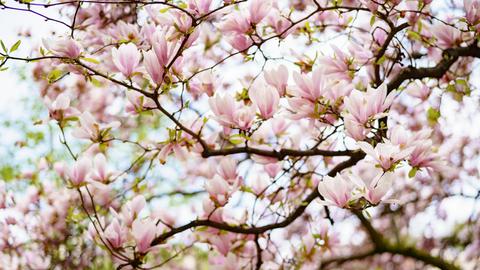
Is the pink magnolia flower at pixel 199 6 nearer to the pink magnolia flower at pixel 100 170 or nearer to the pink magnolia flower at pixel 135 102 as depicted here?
the pink magnolia flower at pixel 135 102

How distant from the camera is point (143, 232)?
5.89 ft

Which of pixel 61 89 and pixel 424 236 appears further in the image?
pixel 424 236

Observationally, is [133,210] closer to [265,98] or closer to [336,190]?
[265,98]

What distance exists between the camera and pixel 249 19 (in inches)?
71.3

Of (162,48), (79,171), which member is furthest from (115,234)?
(162,48)

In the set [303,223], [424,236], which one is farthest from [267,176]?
[424,236]

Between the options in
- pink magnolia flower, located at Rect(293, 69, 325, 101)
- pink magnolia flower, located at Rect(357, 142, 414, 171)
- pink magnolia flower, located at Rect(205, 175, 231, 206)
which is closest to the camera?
pink magnolia flower, located at Rect(357, 142, 414, 171)

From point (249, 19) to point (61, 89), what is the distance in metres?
2.38

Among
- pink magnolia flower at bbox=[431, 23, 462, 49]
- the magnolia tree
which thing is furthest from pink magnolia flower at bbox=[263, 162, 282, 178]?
pink magnolia flower at bbox=[431, 23, 462, 49]

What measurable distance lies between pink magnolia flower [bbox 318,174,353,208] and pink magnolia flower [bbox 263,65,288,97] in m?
0.42

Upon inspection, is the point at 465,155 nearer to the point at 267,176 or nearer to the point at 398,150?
the point at 267,176

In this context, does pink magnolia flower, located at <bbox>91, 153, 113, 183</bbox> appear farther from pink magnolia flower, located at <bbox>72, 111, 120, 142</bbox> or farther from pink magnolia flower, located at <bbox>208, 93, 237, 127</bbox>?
pink magnolia flower, located at <bbox>208, 93, 237, 127</bbox>

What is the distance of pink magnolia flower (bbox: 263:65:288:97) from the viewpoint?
1767mm

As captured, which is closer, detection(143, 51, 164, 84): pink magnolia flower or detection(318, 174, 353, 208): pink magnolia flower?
detection(318, 174, 353, 208): pink magnolia flower
